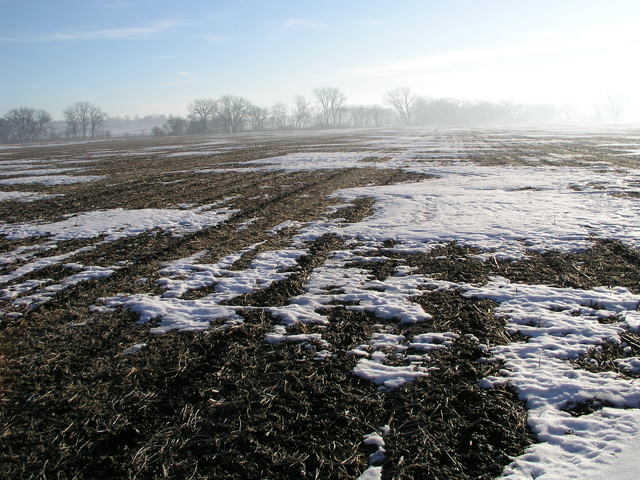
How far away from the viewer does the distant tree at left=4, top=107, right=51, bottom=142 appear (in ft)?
448

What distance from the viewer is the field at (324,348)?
116 inches

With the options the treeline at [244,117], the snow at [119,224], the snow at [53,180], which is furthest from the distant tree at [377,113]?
the snow at [119,224]

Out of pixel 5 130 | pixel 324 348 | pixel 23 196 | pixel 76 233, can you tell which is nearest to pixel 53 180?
pixel 23 196

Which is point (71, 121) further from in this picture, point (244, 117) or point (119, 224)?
point (119, 224)

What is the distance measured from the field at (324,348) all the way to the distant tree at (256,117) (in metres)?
155

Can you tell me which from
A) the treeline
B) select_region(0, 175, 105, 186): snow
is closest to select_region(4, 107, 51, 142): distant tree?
the treeline

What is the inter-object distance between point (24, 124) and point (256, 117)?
84606mm

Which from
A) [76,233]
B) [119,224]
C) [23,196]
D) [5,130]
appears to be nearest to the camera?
[76,233]

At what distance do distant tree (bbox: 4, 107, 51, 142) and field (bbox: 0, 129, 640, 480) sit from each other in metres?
164

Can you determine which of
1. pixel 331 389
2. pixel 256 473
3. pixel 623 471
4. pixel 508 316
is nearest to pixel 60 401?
pixel 256 473

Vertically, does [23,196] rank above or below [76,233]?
above

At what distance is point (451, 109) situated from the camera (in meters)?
180

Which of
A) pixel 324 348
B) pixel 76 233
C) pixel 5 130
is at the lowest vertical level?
pixel 324 348

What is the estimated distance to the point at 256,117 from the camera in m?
157
